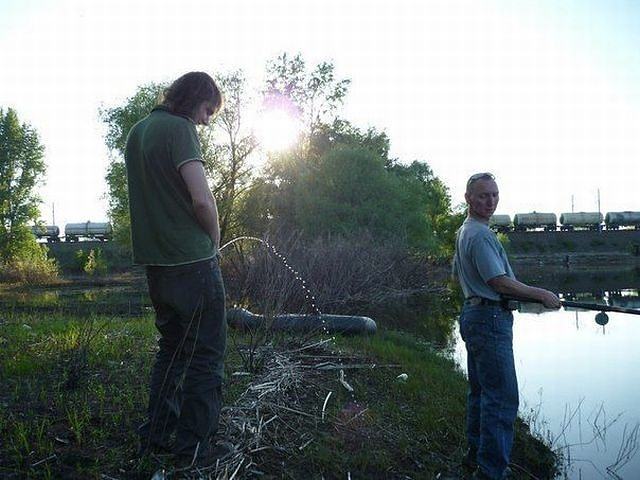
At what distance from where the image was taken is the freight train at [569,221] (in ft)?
237

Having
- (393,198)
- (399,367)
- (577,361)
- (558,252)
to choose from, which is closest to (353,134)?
(393,198)

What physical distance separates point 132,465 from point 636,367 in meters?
9.02

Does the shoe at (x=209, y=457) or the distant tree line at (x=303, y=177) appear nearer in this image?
the shoe at (x=209, y=457)

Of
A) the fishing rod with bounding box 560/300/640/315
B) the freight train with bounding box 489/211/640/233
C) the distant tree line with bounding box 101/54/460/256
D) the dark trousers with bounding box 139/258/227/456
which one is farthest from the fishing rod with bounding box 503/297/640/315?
the freight train with bounding box 489/211/640/233

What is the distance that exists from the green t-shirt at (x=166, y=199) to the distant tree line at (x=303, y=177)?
20.1m

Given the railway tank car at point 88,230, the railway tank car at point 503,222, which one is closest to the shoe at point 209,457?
the railway tank car at point 88,230

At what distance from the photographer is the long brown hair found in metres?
3.73

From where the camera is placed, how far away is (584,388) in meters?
8.72

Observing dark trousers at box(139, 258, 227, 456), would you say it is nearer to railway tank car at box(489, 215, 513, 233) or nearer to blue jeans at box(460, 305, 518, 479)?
blue jeans at box(460, 305, 518, 479)

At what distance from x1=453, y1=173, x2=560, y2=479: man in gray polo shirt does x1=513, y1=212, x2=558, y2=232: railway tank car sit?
71836 mm

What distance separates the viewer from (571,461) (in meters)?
5.81

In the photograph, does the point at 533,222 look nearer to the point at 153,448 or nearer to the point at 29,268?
the point at 29,268

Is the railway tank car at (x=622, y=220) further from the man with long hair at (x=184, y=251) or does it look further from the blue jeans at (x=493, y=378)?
the man with long hair at (x=184, y=251)

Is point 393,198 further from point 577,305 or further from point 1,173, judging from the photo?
point 577,305
